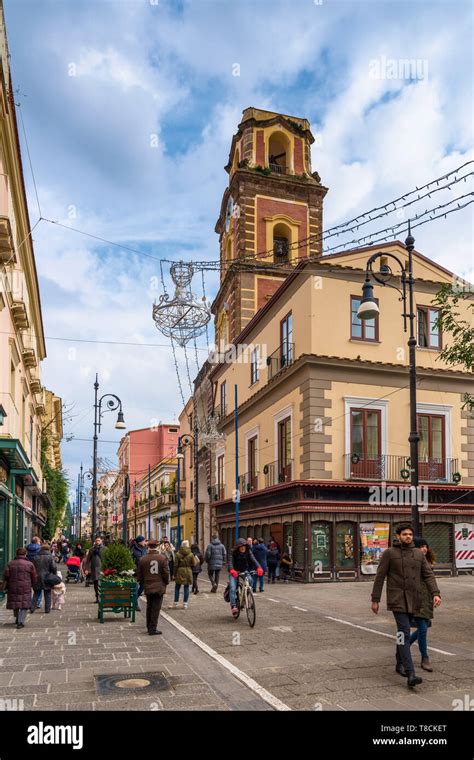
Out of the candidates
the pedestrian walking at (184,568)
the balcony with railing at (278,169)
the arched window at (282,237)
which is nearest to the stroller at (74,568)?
the pedestrian walking at (184,568)

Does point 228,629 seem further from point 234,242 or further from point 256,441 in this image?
point 234,242

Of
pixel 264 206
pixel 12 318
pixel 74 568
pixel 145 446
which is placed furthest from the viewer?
pixel 145 446

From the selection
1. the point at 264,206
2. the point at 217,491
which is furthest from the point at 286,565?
the point at 264,206

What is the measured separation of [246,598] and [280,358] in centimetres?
1684

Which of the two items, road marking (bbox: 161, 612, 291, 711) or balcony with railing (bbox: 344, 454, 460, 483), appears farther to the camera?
balcony with railing (bbox: 344, 454, 460, 483)

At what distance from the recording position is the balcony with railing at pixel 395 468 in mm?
25453

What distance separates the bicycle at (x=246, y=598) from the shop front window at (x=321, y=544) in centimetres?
1040

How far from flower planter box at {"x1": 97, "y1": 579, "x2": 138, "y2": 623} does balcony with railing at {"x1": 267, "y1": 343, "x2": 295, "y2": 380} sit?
15.1 m

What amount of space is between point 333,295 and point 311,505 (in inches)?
310

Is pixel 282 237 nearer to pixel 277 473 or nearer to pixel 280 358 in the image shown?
pixel 280 358

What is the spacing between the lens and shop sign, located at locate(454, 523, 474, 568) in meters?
26.6

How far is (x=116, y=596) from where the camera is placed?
14023mm

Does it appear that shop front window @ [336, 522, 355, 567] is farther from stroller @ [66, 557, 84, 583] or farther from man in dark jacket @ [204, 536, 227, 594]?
stroller @ [66, 557, 84, 583]

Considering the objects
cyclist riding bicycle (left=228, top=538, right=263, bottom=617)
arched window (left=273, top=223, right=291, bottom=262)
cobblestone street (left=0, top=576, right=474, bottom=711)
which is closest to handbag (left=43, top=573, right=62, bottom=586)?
cobblestone street (left=0, top=576, right=474, bottom=711)
